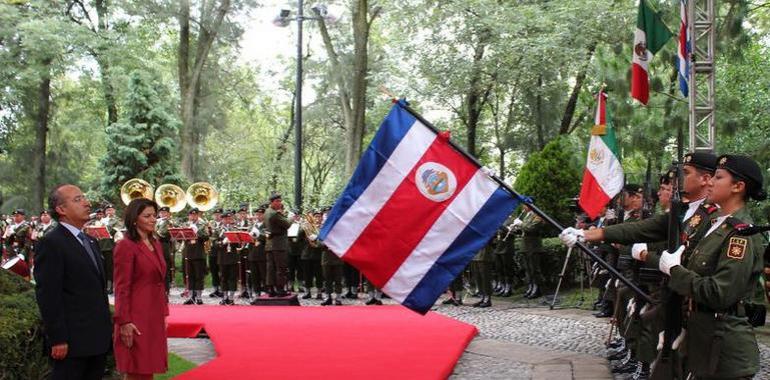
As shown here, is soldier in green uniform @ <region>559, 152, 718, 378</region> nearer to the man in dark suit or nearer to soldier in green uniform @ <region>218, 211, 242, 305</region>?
the man in dark suit

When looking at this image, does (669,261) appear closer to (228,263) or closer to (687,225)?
(687,225)

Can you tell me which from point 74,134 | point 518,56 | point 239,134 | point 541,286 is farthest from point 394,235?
point 239,134

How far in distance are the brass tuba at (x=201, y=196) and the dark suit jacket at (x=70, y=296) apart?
15184 millimetres

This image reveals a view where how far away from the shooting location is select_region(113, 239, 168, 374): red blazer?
5.77 meters

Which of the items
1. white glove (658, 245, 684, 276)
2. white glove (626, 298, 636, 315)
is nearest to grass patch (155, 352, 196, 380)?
white glove (626, 298, 636, 315)

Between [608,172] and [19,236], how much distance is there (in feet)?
53.1

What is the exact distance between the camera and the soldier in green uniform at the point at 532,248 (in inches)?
595

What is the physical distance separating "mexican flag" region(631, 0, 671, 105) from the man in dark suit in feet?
29.3

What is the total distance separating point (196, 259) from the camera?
1647cm

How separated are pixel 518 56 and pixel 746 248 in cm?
1685

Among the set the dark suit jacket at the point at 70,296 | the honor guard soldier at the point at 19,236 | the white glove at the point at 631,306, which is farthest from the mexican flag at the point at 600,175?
the honor guard soldier at the point at 19,236

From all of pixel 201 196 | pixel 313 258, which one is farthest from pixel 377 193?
pixel 201 196

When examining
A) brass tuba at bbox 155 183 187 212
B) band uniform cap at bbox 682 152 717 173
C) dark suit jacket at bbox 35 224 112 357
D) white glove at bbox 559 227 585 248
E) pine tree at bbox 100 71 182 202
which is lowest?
dark suit jacket at bbox 35 224 112 357

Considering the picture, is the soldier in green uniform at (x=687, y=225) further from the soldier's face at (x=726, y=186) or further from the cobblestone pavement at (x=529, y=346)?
the cobblestone pavement at (x=529, y=346)
